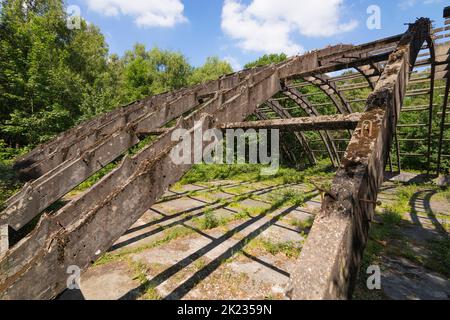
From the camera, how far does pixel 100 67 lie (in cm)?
2594

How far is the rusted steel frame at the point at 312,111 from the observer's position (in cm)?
1201

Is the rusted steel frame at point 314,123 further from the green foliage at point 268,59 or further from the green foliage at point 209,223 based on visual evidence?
the green foliage at point 268,59

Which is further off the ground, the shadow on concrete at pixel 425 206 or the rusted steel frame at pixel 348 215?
the rusted steel frame at pixel 348 215

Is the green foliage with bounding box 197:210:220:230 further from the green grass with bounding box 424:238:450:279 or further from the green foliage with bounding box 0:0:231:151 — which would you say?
the green foliage with bounding box 0:0:231:151

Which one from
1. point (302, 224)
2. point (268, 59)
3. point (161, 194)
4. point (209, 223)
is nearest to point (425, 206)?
point (302, 224)

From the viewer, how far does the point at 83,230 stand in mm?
1822

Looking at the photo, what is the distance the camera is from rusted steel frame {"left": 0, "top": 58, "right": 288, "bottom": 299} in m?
1.63

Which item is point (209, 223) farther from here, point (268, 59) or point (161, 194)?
point (268, 59)

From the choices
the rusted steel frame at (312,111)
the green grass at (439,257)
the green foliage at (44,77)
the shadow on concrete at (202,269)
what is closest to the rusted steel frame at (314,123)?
the shadow on concrete at (202,269)

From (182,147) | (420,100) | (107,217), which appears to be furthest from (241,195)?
(420,100)

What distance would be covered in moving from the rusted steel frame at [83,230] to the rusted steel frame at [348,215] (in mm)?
1461

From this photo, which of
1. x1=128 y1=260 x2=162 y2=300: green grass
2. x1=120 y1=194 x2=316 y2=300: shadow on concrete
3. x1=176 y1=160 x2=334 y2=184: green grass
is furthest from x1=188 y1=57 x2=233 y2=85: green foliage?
x1=128 y1=260 x2=162 y2=300: green grass

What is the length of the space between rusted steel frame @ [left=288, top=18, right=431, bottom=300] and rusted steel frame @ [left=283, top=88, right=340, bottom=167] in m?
9.13
